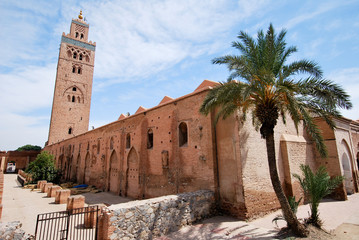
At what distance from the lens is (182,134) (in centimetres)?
1140

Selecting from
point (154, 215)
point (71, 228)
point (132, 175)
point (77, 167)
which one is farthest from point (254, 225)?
point (77, 167)

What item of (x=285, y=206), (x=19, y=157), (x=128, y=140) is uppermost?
(x=128, y=140)

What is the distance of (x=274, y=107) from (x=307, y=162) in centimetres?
730

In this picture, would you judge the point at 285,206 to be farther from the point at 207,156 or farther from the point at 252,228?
the point at 207,156

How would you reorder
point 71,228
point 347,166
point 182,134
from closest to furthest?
point 71,228, point 182,134, point 347,166

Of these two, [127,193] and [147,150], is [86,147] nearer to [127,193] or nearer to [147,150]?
[127,193]

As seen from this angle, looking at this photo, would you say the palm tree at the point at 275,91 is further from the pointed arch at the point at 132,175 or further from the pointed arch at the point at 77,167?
the pointed arch at the point at 77,167

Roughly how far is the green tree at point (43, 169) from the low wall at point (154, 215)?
849 inches

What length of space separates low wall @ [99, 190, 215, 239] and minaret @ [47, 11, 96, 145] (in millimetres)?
33109

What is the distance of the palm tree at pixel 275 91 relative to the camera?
6.73 meters

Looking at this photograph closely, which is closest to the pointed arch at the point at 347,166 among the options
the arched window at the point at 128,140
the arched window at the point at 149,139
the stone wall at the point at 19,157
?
the arched window at the point at 149,139

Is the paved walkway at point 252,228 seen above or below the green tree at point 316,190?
below

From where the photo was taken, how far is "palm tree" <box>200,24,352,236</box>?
6734 mm

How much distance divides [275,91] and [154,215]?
6.07 m
